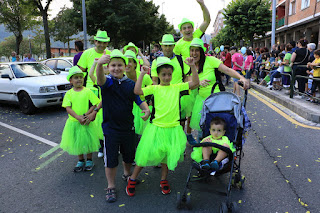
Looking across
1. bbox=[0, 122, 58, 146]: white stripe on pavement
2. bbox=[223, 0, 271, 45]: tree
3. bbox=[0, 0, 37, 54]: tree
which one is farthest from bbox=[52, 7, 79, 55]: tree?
bbox=[0, 122, 58, 146]: white stripe on pavement

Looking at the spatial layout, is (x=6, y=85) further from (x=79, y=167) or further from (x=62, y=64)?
(x=79, y=167)

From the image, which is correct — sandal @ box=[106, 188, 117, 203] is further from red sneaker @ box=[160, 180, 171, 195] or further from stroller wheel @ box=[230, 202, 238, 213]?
stroller wheel @ box=[230, 202, 238, 213]

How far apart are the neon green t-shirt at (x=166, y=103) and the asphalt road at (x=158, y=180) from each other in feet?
2.78

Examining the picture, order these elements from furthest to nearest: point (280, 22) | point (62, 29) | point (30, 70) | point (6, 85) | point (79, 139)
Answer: point (62, 29)
point (280, 22)
point (30, 70)
point (6, 85)
point (79, 139)

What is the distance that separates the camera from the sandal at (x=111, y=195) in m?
3.30

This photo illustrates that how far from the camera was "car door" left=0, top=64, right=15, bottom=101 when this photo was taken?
8.84 metres

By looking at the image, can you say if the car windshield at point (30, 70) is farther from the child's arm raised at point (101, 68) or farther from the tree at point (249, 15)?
the tree at point (249, 15)

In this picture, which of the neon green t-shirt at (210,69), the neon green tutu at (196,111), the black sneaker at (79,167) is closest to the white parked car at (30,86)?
the black sneaker at (79,167)

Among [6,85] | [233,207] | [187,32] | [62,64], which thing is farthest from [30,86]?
[233,207]

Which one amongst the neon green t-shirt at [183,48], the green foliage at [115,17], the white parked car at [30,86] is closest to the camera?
the neon green t-shirt at [183,48]

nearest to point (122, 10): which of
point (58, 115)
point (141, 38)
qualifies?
point (141, 38)

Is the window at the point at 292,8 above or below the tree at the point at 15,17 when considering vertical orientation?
above

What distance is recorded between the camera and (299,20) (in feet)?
96.3

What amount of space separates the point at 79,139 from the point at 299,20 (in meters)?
31.4
